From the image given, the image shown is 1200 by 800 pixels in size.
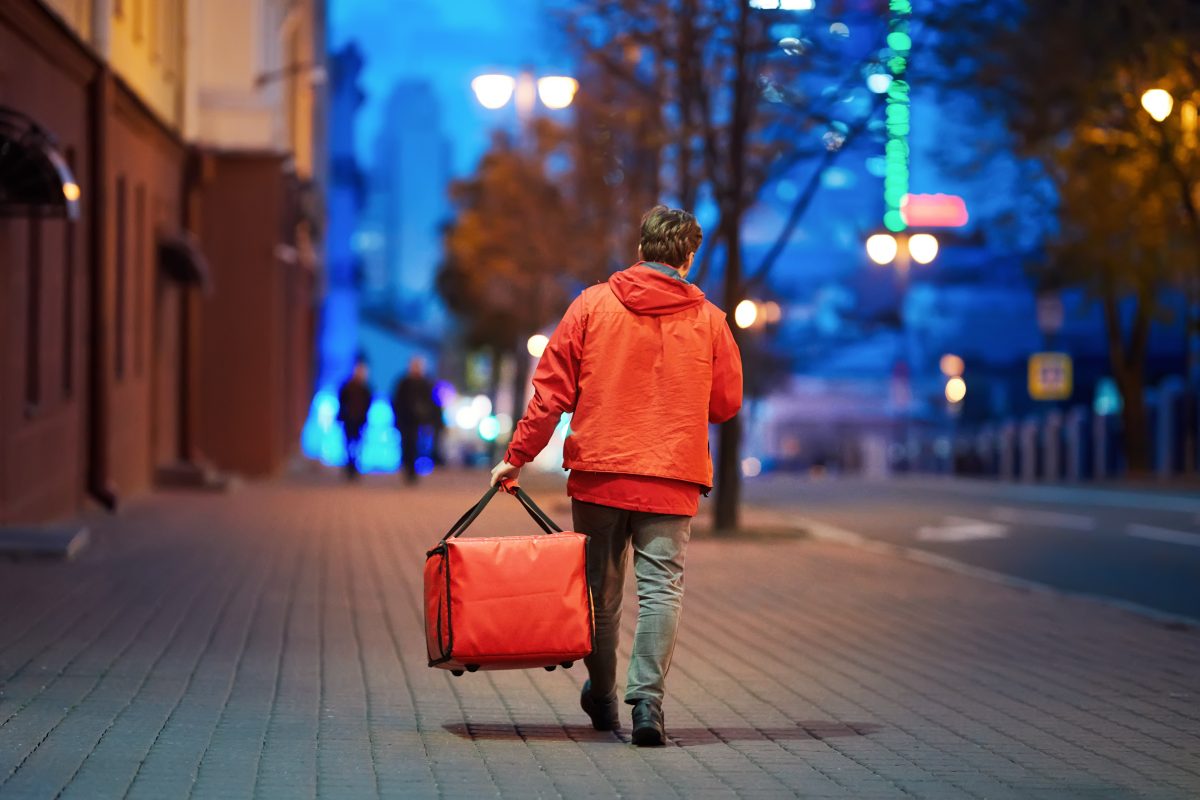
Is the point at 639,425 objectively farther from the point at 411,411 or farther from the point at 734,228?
the point at 411,411

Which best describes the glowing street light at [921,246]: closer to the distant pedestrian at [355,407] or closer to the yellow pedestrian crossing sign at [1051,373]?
the distant pedestrian at [355,407]

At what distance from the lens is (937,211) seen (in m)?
114

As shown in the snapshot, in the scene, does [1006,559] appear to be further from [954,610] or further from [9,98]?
[9,98]

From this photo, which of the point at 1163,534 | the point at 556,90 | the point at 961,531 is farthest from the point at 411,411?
the point at 1163,534

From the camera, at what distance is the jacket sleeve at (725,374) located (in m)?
7.78

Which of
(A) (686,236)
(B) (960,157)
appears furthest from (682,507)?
(B) (960,157)

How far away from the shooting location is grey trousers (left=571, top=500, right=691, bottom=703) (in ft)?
24.5

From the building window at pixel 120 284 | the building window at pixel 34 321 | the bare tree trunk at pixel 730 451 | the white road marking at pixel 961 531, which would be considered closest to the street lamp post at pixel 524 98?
the bare tree trunk at pixel 730 451

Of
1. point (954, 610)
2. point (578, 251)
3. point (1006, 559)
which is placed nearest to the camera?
point (954, 610)

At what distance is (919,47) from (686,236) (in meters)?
13.0

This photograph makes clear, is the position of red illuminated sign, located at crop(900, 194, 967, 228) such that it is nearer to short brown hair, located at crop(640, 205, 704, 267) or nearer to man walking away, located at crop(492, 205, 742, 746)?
short brown hair, located at crop(640, 205, 704, 267)

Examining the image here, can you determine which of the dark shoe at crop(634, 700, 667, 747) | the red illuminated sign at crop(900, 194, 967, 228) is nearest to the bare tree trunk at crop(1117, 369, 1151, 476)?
the dark shoe at crop(634, 700, 667, 747)

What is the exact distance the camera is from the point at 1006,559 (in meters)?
18.9

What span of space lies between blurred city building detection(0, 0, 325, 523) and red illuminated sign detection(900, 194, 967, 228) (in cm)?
6631
